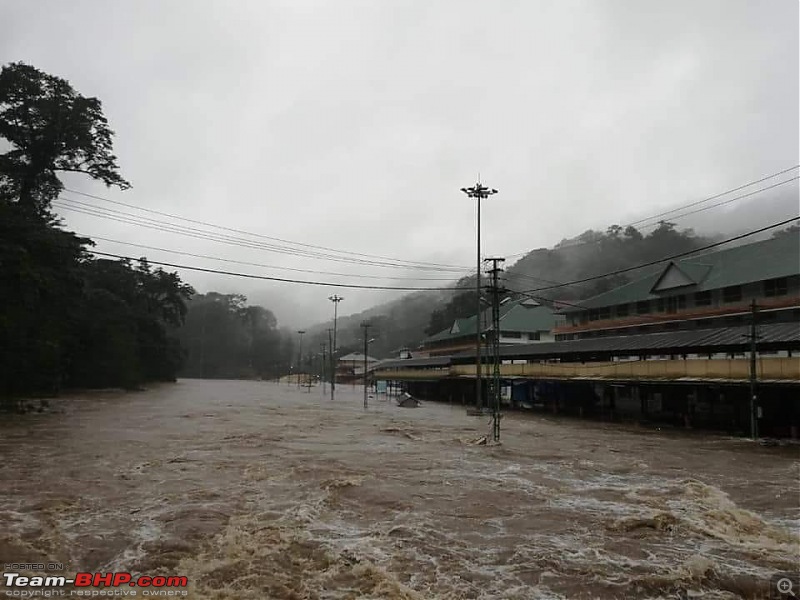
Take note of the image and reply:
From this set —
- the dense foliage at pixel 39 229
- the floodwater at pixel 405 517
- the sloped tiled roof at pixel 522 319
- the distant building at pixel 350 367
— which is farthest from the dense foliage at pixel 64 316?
the distant building at pixel 350 367

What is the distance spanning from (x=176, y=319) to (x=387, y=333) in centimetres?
8451

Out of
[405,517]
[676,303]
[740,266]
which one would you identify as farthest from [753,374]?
[676,303]

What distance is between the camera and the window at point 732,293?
40500mm

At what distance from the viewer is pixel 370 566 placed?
7.68 m

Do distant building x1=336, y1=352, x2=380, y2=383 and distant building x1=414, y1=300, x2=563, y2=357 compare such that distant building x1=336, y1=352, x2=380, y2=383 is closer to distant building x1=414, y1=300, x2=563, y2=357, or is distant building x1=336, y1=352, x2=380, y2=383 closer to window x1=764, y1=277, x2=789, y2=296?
distant building x1=414, y1=300, x2=563, y2=357

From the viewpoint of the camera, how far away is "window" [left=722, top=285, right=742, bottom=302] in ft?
133

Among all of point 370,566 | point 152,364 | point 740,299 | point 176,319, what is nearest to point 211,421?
point 370,566

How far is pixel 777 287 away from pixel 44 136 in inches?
2011

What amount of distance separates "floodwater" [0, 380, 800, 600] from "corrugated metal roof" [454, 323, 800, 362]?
16.2 feet

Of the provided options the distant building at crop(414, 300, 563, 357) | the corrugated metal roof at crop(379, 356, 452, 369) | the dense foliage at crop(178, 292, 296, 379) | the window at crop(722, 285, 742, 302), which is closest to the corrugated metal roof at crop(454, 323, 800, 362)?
the window at crop(722, 285, 742, 302)

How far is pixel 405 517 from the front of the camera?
33.6 ft

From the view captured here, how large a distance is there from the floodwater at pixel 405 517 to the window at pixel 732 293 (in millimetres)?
23681

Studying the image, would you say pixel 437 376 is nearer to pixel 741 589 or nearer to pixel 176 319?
pixel 741 589

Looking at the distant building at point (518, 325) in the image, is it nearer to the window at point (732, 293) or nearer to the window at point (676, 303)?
the window at point (676, 303)
